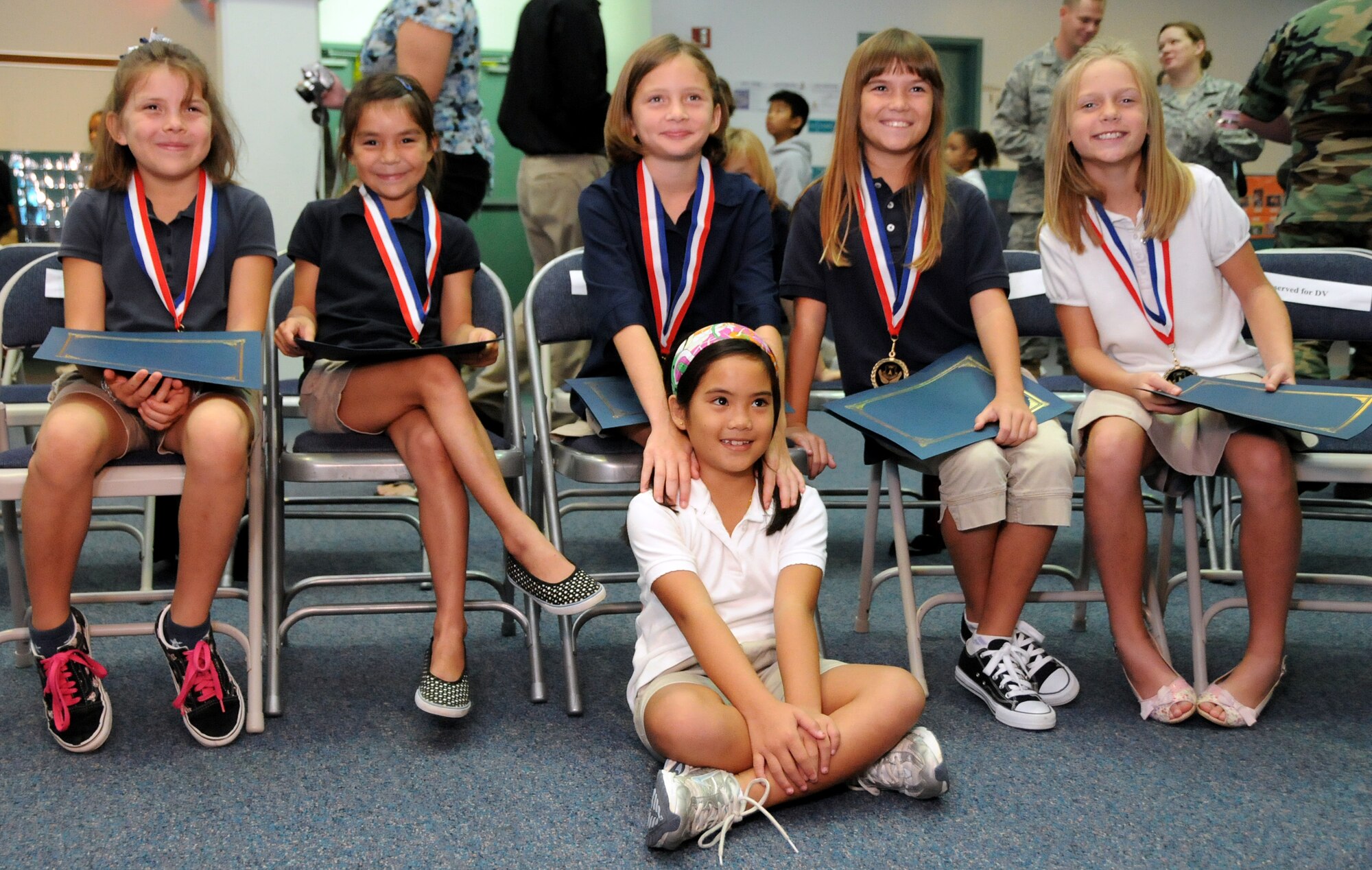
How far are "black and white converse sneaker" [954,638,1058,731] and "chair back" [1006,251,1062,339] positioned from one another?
0.80 m

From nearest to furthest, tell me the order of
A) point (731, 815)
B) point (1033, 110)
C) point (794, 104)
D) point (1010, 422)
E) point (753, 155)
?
1. point (731, 815)
2. point (1010, 422)
3. point (753, 155)
4. point (1033, 110)
5. point (794, 104)

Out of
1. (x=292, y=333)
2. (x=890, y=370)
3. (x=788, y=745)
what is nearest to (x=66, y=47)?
(x=292, y=333)

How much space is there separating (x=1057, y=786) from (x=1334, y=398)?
82 cm

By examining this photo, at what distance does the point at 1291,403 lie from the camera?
6.13ft

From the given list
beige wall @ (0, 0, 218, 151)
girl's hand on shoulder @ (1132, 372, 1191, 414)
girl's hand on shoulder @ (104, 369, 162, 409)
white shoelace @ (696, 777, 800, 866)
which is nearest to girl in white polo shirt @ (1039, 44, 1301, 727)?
girl's hand on shoulder @ (1132, 372, 1191, 414)

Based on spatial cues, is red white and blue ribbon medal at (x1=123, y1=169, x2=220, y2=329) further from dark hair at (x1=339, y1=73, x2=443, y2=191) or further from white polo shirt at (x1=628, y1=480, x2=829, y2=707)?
white polo shirt at (x1=628, y1=480, x2=829, y2=707)

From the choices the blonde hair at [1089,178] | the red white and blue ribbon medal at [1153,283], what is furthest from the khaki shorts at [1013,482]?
the blonde hair at [1089,178]

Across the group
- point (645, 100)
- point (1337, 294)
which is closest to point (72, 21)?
point (645, 100)

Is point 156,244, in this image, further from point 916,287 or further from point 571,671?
A: point 916,287

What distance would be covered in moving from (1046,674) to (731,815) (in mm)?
776

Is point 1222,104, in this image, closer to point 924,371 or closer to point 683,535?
point 924,371

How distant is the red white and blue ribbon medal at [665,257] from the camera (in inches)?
86.4

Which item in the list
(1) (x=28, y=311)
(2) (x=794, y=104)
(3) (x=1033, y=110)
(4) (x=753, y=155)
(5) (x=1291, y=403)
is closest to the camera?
(5) (x=1291, y=403)

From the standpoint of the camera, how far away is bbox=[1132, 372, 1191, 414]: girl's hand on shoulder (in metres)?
1.96
